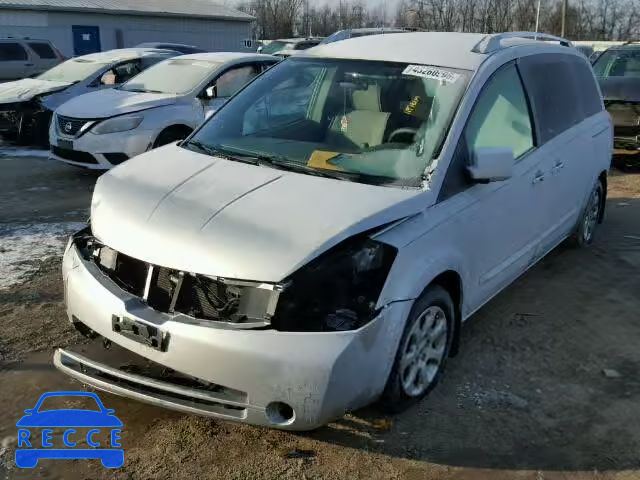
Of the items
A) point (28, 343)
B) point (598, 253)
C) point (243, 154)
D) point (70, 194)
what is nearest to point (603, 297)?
point (598, 253)

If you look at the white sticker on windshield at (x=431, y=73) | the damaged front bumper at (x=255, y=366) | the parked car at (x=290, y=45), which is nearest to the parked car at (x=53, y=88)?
the white sticker on windshield at (x=431, y=73)

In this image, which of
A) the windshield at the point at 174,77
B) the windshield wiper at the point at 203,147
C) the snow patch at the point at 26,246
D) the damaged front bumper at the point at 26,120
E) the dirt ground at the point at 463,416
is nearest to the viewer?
the dirt ground at the point at 463,416

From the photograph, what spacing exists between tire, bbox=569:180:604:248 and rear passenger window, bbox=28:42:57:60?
14861 mm

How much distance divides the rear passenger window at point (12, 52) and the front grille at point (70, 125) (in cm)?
934

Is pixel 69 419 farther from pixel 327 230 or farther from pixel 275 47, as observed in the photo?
pixel 275 47

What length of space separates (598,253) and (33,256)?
4892 millimetres

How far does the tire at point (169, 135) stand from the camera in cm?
816

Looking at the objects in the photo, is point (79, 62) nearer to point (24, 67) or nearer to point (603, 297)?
point (24, 67)

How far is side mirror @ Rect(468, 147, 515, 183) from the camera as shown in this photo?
344 cm

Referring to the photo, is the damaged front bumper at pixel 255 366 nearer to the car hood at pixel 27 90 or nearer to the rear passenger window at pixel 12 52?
the car hood at pixel 27 90

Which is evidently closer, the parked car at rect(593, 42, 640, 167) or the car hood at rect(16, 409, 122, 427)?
the car hood at rect(16, 409, 122, 427)

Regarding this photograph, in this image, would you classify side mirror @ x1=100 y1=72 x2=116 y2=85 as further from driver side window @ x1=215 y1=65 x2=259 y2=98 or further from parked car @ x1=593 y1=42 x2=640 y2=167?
parked car @ x1=593 y1=42 x2=640 y2=167

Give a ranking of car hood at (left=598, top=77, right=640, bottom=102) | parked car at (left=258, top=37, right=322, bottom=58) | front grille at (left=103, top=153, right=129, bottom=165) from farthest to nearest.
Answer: parked car at (left=258, top=37, right=322, bottom=58) → car hood at (left=598, top=77, right=640, bottom=102) → front grille at (left=103, top=153, right=129, bottom=165)

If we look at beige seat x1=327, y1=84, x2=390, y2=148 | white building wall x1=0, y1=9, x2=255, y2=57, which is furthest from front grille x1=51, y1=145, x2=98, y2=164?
white building wall x1=0, y1=9, x2=255, y2=57
